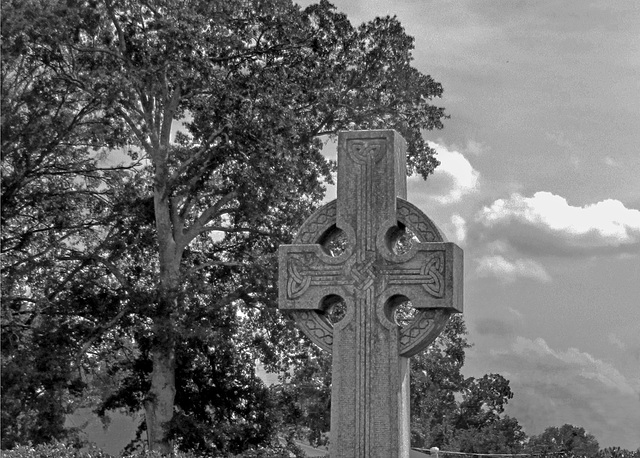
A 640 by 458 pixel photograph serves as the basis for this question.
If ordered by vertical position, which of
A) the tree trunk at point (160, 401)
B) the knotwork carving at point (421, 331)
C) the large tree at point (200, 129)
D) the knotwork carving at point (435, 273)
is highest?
the large tree at point (200, 129)

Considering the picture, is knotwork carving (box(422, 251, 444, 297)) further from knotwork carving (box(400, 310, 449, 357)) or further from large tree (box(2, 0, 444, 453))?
large tree (box(2, 0, 444, 453))

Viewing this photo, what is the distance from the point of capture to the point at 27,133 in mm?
21281

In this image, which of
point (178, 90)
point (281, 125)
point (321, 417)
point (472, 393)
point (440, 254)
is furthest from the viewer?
point (472, 393)

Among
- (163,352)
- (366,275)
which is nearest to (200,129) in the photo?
(163,352)

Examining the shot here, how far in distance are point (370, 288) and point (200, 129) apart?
13.8 meters

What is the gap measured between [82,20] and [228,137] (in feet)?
12.3

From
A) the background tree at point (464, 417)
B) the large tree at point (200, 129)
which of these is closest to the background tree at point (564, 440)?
the background tree at point (464, 417)

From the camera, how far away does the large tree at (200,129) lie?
20.9m

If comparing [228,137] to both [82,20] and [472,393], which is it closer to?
[82,20]

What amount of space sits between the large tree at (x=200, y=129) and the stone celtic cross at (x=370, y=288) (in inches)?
473

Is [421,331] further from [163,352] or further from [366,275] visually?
[163,352]

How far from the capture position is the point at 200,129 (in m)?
21.8

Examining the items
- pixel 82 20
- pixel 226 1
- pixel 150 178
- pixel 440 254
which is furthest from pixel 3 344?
pixel 440 254

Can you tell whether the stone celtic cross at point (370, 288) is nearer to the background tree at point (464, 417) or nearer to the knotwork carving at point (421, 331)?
the knotwork carving at point (421, 331)
